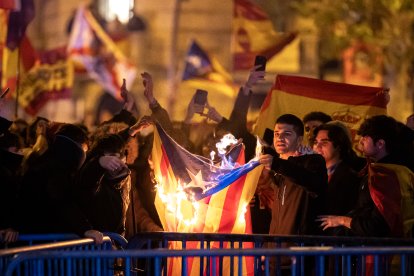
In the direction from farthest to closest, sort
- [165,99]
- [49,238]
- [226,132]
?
[165,99], [226,132], [49,238]

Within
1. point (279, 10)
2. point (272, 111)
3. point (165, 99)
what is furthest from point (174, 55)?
point (272, 111)

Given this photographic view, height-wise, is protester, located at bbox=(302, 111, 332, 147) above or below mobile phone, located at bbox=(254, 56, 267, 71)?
below

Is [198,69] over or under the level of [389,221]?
over

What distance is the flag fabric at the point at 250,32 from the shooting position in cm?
1659

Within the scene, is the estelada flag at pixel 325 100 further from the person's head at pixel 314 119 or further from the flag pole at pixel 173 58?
the flag pole at pixel 173 58

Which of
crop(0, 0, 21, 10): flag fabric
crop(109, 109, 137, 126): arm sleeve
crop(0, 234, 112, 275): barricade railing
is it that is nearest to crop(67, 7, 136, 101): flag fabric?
crop(0, 0, 21, 10): flag fabric

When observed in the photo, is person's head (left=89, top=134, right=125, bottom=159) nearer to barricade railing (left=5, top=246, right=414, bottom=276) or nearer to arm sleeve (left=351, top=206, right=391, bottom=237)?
barricade railing (left=5, top=246, right=414, bottom=276)

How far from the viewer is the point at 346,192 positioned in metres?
9.26

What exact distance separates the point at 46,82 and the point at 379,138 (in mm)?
10190

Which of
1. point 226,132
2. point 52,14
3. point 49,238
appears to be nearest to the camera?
point 49,238

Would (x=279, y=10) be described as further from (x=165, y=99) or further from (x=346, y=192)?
(x=346, y=192)

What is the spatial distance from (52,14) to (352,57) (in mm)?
10382

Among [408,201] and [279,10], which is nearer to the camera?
[408,201]

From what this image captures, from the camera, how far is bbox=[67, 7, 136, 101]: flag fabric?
2255cm
